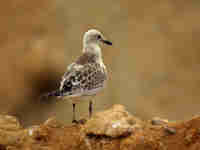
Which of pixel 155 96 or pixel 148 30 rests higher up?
pixel 148 30

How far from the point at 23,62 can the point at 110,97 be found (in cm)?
307

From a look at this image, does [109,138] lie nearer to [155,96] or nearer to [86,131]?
[86,131]

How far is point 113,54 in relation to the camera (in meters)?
18.9

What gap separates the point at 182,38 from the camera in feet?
67.0

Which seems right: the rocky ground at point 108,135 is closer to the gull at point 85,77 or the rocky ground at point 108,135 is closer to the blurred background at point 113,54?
the gull at point 85,77

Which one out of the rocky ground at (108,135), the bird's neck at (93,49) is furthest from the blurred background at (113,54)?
the rocky ground at (108,135)

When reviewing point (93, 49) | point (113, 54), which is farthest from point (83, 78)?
point (113, 54)

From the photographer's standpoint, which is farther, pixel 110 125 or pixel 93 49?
pixel 93 49

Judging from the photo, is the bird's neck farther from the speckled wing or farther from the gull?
the speckled wing

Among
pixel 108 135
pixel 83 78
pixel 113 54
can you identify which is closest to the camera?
pixel 108 135

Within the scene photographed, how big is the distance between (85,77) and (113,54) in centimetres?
1259

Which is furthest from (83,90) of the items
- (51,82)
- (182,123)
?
(51,82)

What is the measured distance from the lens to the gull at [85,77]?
6.18 meters

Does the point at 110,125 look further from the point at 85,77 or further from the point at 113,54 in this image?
the point at 113,54
